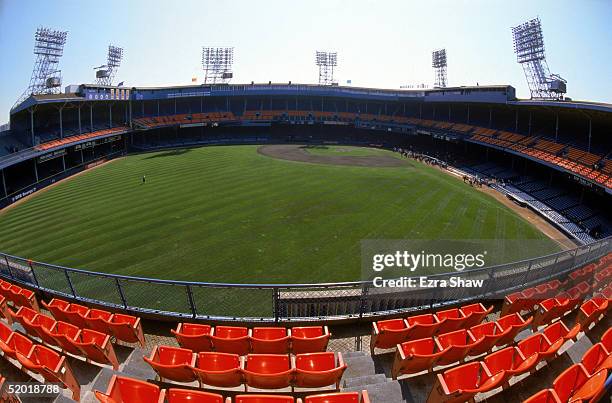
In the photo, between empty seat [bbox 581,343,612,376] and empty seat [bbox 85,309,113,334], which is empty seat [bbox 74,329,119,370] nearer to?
empty seat [bbox 85,309,113,334]

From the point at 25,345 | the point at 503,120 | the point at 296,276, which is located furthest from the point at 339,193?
the point at 503,120

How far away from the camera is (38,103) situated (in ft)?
129

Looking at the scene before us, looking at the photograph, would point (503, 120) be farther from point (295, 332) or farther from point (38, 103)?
point (38, 103)

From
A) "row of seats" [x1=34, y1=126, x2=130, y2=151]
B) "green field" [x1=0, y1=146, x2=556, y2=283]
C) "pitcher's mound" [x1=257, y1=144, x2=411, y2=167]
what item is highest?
"row of seats" [x1=34, y1=126, x2=130, y2=151]

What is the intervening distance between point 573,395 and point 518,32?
6903 centimetres

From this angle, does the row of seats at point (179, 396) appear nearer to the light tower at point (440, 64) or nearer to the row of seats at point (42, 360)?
the row of seats at point (42, 360)

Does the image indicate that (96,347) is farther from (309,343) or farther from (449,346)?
(449,346)

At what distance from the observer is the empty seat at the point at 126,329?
30.2 feet

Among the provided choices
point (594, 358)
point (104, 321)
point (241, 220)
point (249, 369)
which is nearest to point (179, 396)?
point (249, 369)

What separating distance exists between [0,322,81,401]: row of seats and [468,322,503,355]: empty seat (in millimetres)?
8857

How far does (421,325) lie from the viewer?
8961 mm

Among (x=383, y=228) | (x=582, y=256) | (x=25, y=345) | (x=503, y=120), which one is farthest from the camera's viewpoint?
(x=503, y=120)

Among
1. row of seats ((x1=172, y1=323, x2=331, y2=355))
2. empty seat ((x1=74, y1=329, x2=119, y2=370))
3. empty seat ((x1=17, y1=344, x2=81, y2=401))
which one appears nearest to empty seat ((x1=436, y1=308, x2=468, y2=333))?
row of seats ((x1=172, y1=323, x2=331, y2=355))

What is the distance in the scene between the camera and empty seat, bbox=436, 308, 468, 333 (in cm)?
943
